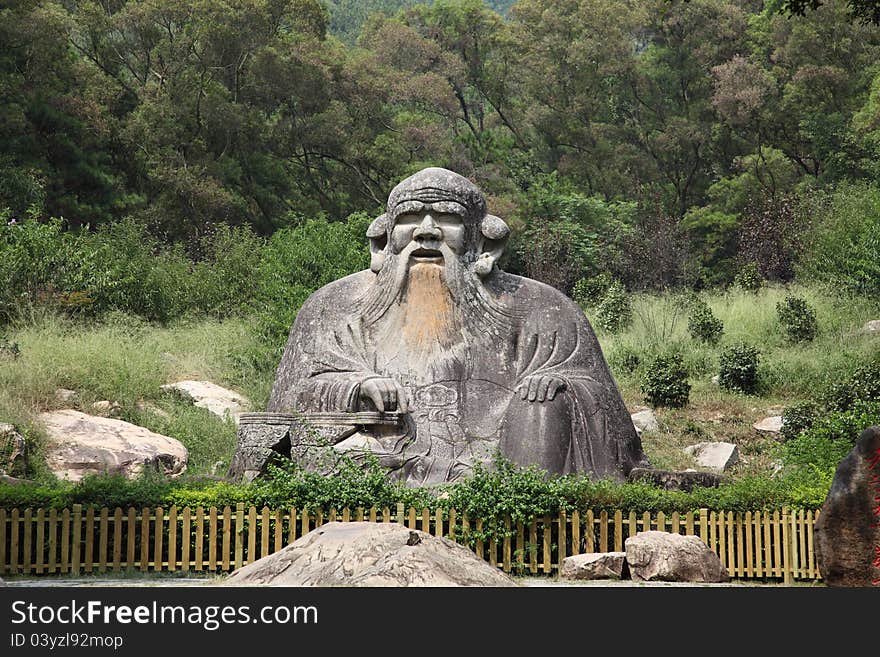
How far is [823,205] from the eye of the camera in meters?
31.8

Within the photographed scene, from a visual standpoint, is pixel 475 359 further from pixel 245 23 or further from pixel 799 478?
pixel 245 23

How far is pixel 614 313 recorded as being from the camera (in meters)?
24.9

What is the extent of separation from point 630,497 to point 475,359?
2.52m

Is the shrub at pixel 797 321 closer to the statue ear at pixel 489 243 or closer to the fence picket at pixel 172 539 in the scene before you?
the statue ear at pixel 489 243

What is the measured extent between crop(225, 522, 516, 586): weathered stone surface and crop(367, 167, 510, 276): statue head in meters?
6.63

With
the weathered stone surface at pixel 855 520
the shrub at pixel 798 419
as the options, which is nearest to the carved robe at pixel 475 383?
the weathered stone surface at pixel 855 520

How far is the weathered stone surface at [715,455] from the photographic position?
1694 cm

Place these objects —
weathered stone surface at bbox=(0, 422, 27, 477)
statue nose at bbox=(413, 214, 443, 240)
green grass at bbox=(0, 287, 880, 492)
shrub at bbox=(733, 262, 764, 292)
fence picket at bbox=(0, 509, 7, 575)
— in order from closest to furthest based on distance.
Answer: fence picket at bbox=(0, 509, 7, 575), statue nose at bbox=(413, 214, 443, 240), weathered stone surface at bbox=(0, 422, 27, 477), green grass at bbox=(0, 287, 880, 492), shrub at bbox=(733, 262, 764, 292)

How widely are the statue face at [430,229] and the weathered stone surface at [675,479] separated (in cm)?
278

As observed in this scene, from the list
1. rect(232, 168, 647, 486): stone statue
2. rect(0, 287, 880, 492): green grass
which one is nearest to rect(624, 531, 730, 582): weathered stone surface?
rect(232, 168, 647, 486): stone statue

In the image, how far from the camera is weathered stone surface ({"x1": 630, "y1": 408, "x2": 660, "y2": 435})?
1845 centimetres

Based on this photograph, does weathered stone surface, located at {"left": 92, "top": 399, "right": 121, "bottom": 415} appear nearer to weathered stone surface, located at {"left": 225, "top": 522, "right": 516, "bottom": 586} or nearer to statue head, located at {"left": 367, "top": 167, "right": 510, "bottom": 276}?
statue head, located at {"left": 367, "top": 167, "right": 510, "bottom": 276}
